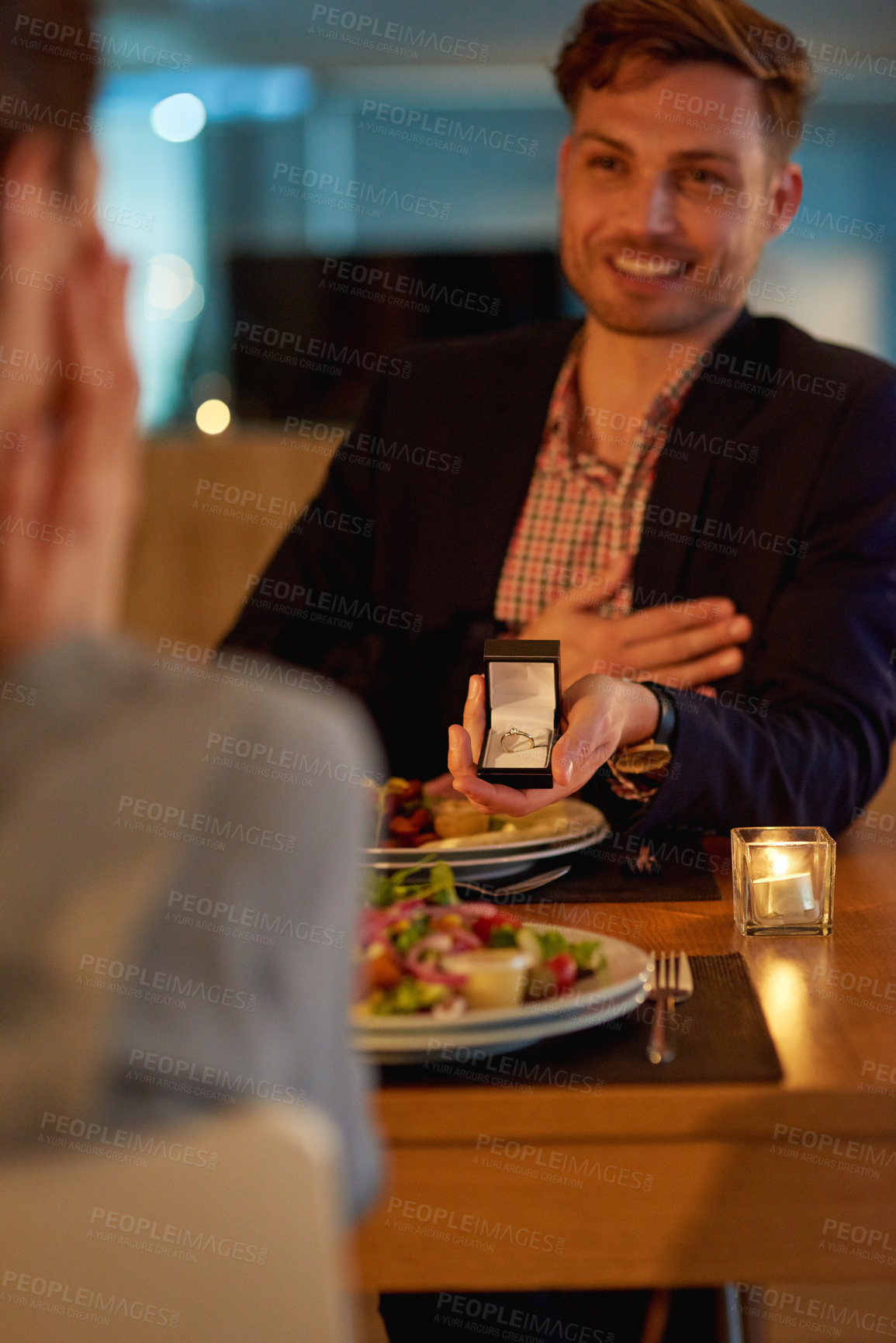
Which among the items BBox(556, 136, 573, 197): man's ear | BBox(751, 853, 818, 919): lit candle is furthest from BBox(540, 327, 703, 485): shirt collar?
BBox(751, 853, 818, 919): lit candle

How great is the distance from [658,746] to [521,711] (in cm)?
19

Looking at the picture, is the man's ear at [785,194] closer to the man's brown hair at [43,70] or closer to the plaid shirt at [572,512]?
the plaid shirt at [572,512]

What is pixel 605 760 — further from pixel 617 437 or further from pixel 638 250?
pixel 638 250

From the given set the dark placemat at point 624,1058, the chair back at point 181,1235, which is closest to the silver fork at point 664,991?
the dark placemat at point 624,1058

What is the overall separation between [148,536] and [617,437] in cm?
94

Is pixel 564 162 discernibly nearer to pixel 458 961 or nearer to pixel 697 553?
pixel 697 553

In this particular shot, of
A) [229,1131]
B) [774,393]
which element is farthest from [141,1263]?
[774,393]

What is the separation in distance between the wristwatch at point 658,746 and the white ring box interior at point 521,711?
6.0 inches

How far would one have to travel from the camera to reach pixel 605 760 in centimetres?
104

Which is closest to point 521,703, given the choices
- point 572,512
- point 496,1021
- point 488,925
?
point 488,925

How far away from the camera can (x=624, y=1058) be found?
0.66 m

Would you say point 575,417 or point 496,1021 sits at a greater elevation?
point 575,417

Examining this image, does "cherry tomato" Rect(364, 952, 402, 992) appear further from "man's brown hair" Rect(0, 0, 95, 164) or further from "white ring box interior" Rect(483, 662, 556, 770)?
"man's brown hair" Rect(0, 0, 95, 164)

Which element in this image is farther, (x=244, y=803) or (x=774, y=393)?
(x=774, y=393)
